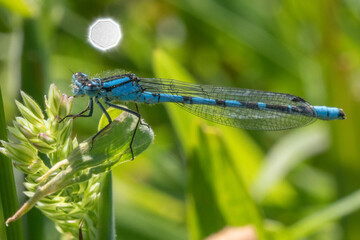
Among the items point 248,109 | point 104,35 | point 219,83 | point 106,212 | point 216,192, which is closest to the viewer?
point 106,212

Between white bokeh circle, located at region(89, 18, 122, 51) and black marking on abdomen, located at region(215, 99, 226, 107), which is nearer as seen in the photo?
white bokeh circle, located at region(89, 18, 122, 51)

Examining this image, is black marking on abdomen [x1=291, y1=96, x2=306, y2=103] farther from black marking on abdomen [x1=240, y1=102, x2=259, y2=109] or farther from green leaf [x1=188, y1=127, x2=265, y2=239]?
green leaf [x1=188, y1=127, x2=265, y2=239]

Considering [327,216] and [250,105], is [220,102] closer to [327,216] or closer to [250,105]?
[250,105]

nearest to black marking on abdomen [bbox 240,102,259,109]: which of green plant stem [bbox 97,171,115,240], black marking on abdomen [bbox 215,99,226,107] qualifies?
black marking on abdomen [bbox 215,99,226,107]

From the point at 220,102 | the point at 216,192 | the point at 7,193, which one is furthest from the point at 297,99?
the point at 7,193

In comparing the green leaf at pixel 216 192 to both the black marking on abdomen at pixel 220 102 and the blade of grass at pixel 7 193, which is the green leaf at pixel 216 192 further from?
the blade of grass at pixel 7 193

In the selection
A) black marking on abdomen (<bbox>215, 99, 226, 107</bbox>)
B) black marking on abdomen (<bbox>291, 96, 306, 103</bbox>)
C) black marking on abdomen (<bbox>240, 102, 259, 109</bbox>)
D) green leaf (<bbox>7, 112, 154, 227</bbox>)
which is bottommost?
green leaf (<bbox>7, 112, 154, 227</bbox>)

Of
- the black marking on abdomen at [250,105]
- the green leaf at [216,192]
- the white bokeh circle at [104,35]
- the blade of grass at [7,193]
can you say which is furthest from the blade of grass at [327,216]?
the blade of grass at [7,193]

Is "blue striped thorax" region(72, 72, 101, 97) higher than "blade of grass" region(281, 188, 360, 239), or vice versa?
"blue striped thorax" region(72, 72, 101, 97)
